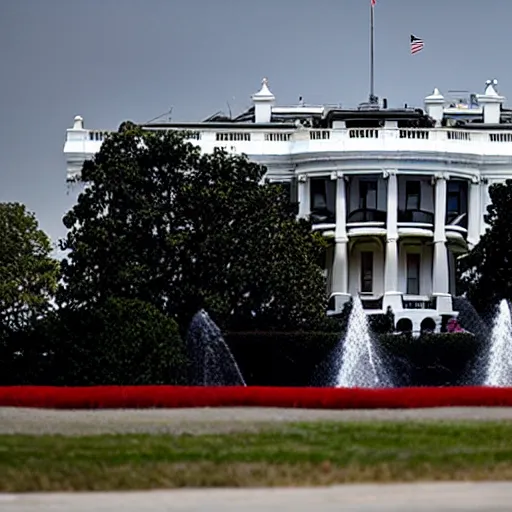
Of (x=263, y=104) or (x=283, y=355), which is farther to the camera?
(x=263, y=104)

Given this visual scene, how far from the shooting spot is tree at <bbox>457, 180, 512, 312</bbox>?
67875 mm

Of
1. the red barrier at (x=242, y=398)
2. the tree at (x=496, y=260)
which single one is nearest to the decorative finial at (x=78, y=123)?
the tree at (x=496, y=260)

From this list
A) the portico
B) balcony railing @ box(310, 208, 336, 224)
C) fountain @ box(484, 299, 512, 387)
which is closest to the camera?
fountain @ box(484, 299, 512, 387)

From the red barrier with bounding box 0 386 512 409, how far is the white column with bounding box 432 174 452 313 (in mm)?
54214

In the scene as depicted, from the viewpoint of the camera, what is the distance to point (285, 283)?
6638cm

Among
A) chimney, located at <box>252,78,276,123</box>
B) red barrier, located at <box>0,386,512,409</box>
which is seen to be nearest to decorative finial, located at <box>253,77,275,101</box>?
chimney, located at <box>252,78,276,123</box>

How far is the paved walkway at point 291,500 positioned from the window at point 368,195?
234 ft

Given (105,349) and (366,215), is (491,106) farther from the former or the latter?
(105,349)

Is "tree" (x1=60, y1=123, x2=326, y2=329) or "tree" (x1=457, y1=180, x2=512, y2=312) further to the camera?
"tree" (x1=457, y1=180, x2=512, y2=312)

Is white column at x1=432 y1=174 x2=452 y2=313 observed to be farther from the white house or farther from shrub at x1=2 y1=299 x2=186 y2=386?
shrub at x1=2 y1=299 x2=186 y2=386

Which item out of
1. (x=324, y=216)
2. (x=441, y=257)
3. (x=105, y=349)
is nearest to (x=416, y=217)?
(x=441, y=257)

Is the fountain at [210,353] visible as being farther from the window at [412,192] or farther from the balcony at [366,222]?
the window at [412,192]

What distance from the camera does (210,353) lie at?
200ft

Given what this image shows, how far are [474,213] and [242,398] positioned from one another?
6135cm
